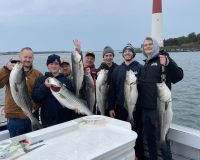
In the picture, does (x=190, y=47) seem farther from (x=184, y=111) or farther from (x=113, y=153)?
(x=113, y=153)

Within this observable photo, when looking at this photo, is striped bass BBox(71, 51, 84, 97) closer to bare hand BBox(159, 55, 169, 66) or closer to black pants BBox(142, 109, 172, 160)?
black pants BBox(142, 109, 172, 160)

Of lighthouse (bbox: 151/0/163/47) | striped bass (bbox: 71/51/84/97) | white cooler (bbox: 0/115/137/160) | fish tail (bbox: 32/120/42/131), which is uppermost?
lighthouse (bbox: 151/0/163/47)

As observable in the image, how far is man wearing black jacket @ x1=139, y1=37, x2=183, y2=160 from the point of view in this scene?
4.43m

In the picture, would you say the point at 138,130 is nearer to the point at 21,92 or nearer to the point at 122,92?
the point at 122,92

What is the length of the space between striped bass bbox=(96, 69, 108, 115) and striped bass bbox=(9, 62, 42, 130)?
1.05 meters

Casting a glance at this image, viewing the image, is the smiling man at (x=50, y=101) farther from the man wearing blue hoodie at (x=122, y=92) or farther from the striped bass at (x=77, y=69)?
the man wearing blue hoodie at (x=122, y=92)

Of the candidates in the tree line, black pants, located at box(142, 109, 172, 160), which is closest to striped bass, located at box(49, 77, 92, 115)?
black pants, located at box(142, 109, 172, 160)

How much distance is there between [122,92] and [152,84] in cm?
67

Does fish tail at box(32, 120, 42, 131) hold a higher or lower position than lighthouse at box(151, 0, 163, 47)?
lower

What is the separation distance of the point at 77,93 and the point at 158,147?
1.51m

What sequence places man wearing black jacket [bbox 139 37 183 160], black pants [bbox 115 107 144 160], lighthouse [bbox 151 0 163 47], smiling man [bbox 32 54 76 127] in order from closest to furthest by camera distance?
man wearing black jacket [bbox 139 37 183 160] → smiling man [bbox 32 54 76 127] → black pants [bbox 115 107 144 160] → lighthouse [bbox 151 0 163 47]

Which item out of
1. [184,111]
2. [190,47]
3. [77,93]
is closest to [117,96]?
[77,93]

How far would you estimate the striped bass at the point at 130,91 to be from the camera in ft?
15.1

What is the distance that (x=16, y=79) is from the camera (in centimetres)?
433
